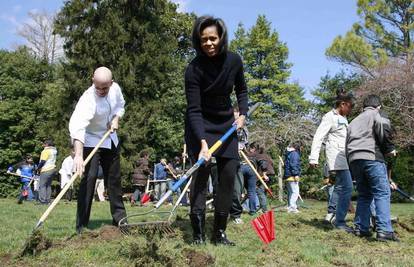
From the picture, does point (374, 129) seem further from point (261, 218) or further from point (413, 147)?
point (413, 147)

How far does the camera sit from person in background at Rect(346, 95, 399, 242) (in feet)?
18.6

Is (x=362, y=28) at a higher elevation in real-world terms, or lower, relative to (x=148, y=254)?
higher

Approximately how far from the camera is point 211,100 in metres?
4.77

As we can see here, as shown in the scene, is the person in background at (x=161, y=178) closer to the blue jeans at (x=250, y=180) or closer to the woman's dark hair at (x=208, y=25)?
the blue jeans at (x=250, y=180)

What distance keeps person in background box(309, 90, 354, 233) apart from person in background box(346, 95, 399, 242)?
1.47 feet

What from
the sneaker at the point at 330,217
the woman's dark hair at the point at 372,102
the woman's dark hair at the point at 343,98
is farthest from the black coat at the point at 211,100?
the sneaker at the point at 330,217

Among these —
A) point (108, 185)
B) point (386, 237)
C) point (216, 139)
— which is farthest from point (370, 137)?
point (108, 185)

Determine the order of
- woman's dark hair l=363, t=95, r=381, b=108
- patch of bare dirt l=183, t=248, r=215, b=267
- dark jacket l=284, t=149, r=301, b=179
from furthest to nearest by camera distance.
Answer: dark jacket l=284, t=149, r=301, b=179, woman's dark hair l=363, t=95, r=381, b=108, patch of bare dirt l=183, t=248, r=215, b=267

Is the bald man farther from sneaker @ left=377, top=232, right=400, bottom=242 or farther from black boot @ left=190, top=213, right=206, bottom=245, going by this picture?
sneaker @ left=377, top=232, right=400, bottom=242

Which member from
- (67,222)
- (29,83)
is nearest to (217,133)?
(67,222)

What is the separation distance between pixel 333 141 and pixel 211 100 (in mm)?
2708

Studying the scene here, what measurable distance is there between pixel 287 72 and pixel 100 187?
27371mm

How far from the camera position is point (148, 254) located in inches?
147

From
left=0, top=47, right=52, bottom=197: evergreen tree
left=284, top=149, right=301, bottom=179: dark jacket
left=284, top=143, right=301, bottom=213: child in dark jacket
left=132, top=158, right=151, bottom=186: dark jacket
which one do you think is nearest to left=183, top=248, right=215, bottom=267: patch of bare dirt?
left=284, top=143, right=301, bottom=213: child in dark jacket
